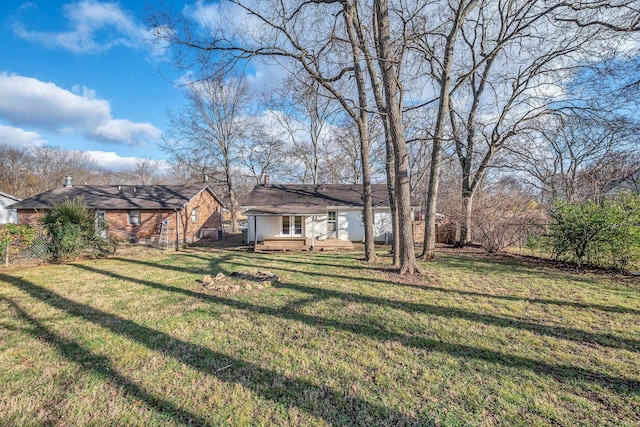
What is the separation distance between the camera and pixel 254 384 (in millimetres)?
2828

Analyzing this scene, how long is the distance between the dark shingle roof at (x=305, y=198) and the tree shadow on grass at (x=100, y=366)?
10.6 metres

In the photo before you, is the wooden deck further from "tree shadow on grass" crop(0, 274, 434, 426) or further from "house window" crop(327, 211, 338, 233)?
"tree shadow on grass" crop(0, 274, 434, 426)

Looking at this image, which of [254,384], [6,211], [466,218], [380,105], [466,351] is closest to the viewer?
[254,384]

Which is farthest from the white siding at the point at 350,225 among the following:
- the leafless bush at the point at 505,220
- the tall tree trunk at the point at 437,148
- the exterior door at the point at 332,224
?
the tall tree trunk at the point at 437,148

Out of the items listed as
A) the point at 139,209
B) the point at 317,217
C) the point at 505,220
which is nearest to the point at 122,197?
the point at 139,209

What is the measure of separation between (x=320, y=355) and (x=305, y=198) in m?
14.9

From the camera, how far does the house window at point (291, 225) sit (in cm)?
1641

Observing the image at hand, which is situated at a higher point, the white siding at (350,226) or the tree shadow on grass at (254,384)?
the white siding at (350,226)

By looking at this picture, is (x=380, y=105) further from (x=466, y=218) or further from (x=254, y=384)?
(x=254, y=384)

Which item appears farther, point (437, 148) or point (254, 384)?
point (437, 148)

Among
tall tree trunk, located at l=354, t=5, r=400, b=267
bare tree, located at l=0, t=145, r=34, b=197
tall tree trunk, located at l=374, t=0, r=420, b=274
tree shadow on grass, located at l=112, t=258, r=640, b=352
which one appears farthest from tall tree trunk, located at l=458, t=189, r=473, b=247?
bare tree, located at l=0, t=145, r=34, b=197

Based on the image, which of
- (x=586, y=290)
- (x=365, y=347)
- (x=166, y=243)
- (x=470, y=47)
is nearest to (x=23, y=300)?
(x=365, y=347)

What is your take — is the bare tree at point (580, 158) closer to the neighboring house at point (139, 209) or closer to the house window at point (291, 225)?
the house window at point (291, 225)

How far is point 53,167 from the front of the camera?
37875 millimetres
